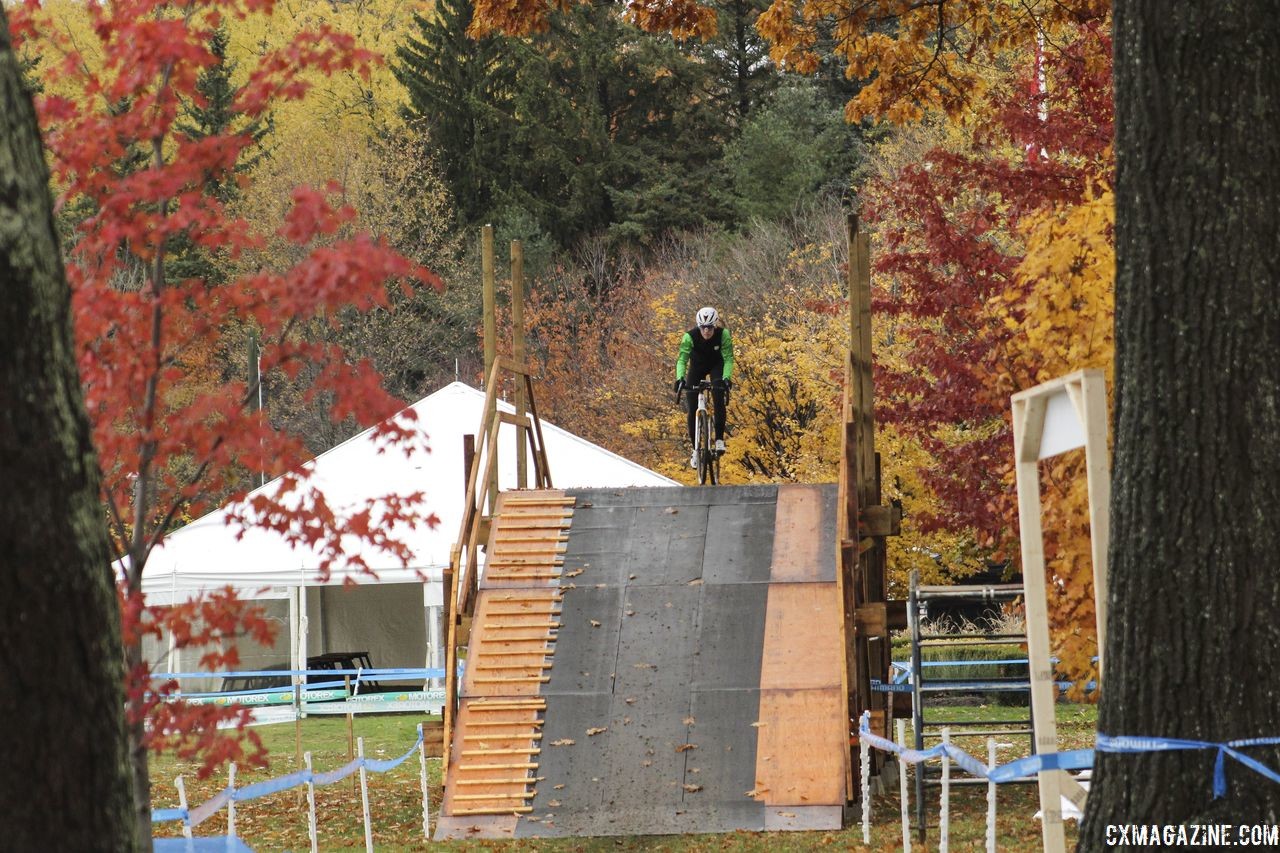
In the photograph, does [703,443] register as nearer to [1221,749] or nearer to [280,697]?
[1221,749]

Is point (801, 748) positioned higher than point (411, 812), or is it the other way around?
point (801, 748)

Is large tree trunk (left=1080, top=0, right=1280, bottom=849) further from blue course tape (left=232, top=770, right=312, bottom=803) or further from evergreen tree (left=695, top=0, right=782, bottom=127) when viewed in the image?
evergreen tree (left=695, top=0, right=782, bottom=127)

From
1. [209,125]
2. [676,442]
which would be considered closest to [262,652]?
[676,442]

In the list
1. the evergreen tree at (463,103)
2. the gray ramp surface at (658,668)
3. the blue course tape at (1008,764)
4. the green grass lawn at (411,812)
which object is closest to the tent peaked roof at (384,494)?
the green grass lawn at (411,812)

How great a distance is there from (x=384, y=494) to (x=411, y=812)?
40.0ft

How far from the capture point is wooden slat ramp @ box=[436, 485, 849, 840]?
1255cm

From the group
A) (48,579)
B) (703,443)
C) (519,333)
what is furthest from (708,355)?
(48,579)

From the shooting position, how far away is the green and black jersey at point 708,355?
1680cm

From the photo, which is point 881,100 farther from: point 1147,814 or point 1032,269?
point 1147,814

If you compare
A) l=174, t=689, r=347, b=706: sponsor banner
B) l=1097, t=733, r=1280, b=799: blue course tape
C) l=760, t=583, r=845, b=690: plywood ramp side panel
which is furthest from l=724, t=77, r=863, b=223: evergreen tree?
l=1097, t=733, r=1280, b=799: blue course tape

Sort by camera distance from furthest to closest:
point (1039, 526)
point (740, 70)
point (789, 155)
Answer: point (740, 70) < point (789, 155) < point (1039, 526)

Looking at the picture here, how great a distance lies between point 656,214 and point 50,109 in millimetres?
42494

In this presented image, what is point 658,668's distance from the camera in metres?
13.6

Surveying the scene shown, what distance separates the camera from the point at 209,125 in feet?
156
